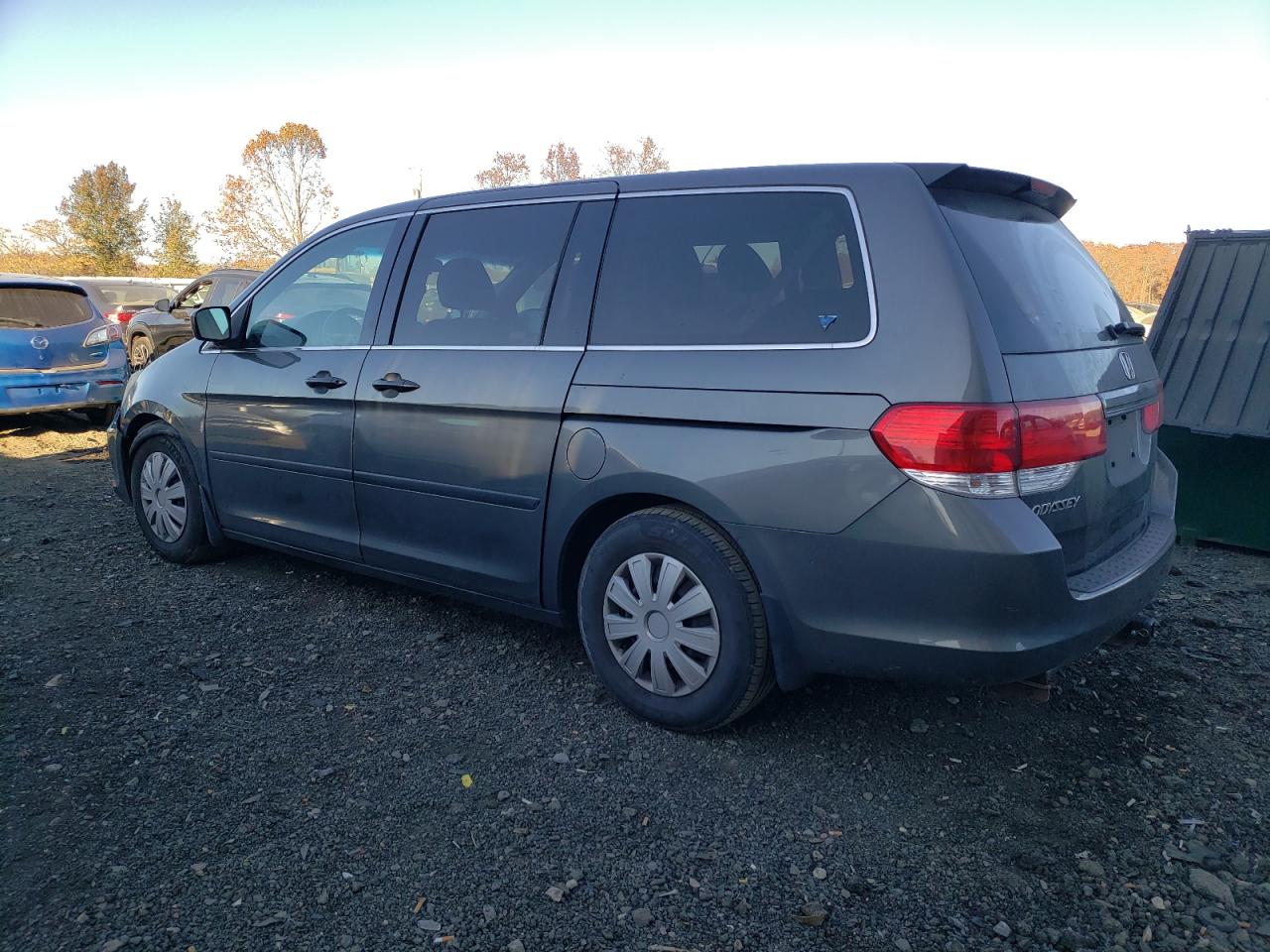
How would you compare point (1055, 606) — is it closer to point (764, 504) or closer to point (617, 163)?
point (764, 504)

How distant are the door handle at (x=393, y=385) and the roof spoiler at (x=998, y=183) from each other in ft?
6.69

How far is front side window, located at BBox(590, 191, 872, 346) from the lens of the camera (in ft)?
8.91

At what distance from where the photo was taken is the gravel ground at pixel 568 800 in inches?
87.4

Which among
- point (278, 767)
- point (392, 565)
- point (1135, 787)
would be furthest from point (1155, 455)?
point (278, 767)

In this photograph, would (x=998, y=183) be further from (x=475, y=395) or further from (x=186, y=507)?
(x=186, y=507)

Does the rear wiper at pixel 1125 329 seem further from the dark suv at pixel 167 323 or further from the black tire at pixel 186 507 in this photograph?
the dark suv at pixel 167 323

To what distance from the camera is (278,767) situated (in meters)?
2.89

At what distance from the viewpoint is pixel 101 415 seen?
35.8 feet

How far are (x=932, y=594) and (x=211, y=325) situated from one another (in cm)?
362

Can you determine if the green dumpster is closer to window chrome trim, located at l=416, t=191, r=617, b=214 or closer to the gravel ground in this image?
the gravel ground

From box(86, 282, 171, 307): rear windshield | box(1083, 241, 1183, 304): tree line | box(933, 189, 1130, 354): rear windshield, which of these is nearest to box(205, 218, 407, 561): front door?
box(933, 189, 1130, 354): rear windshield

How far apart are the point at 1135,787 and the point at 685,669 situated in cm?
144

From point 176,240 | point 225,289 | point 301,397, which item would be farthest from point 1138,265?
point 176,240

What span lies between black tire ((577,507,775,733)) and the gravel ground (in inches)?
5.3
